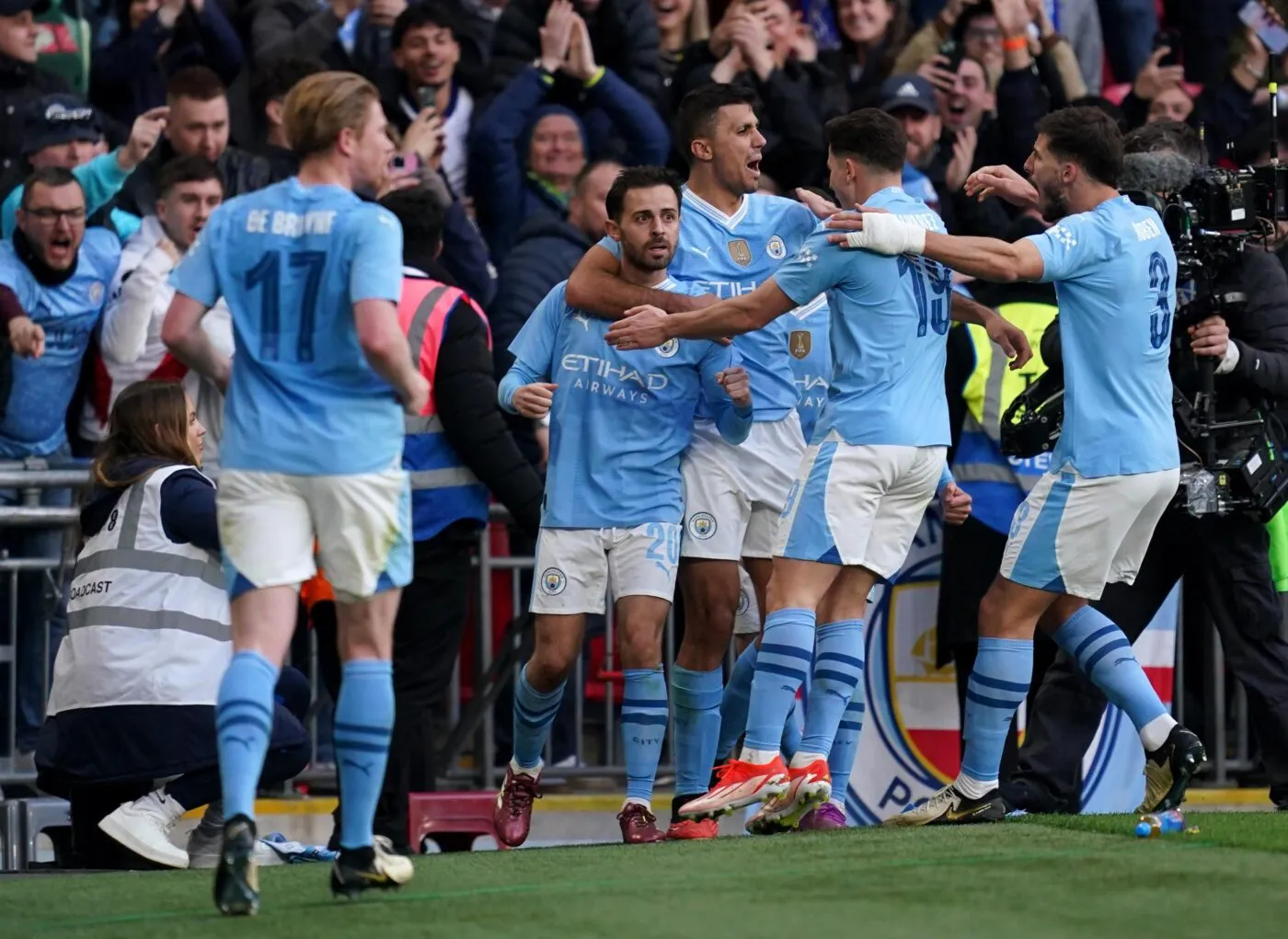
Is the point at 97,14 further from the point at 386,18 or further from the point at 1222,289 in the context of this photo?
the point at 1222,289

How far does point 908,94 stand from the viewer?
1213 centimetres

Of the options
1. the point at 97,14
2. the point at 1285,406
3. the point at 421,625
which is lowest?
the point at 421,625

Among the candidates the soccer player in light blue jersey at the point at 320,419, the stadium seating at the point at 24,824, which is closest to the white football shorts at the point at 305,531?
the soccer player in light blue jersey at the point at 320,419

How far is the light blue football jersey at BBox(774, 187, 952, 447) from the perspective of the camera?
747 centimetres

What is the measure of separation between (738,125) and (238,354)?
9.32 feet

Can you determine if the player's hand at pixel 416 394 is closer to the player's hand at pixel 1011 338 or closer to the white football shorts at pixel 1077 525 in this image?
the white football shorts at pixel 1077 525

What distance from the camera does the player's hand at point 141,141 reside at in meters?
10.3

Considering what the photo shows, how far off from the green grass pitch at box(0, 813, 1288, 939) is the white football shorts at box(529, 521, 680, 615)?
104 cm

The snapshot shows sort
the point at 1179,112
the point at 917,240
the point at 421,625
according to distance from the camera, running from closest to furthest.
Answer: the point at 917,240 < the point at 421,625 < the point at 1179,112

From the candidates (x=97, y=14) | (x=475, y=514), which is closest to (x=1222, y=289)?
(x=475, y=514)

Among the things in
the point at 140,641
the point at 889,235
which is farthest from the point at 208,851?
the point at 889,235

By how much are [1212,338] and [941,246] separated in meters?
1.57

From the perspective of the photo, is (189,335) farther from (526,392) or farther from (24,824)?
(24,824)

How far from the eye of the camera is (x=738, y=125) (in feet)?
27.6
